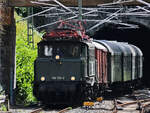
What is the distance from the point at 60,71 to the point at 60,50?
2.76ft

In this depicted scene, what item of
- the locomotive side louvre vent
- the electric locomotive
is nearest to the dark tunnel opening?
the locomotive side louvre vent

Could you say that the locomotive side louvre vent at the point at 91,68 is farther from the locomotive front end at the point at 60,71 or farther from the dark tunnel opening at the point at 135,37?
the dark tunnel opening at the point at 135,37

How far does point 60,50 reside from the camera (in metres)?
18.3

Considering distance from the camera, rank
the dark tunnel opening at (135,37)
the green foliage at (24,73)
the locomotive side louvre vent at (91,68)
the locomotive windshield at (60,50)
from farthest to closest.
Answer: the dark tunnel opening at (135,37), the green foliage at (24,73), the locomotive side louvre vent at (91,68), the locomotive windshield at (60,50)

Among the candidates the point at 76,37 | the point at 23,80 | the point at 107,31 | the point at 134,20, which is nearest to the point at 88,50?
the point at 76,37

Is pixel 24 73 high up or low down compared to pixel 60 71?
down

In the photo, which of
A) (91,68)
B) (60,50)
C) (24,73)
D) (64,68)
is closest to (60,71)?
(64,68)

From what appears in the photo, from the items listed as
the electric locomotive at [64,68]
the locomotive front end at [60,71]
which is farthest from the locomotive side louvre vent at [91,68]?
the locomotive front end at [60,71]

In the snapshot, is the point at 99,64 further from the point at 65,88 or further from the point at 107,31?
the point at 107,31

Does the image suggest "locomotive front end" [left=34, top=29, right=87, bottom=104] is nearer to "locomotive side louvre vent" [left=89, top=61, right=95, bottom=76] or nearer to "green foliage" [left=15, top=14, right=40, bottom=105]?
"locomotive side louvre vent" [left=89, top=61, right=95, bottom=76]

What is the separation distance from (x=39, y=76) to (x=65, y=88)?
1.10 m

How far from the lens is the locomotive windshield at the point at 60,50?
18.2m

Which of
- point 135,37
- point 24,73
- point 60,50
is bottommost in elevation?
point 24,73

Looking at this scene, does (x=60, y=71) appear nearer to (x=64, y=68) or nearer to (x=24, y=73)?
(x=64, y=68)
